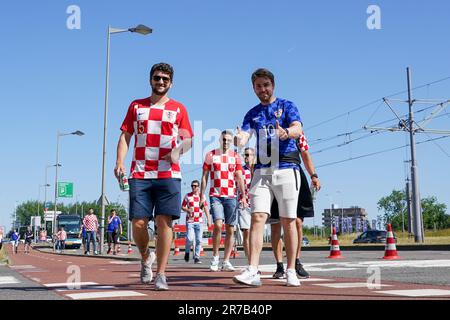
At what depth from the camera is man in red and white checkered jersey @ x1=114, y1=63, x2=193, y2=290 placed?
5.58 metres

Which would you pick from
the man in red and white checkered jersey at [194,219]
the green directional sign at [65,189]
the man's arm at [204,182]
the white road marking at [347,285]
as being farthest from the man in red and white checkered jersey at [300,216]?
the green directional sign at [65,189]

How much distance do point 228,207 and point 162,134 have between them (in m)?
3.99

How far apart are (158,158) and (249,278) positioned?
4.82ft

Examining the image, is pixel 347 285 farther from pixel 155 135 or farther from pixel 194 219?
pixel 194 219

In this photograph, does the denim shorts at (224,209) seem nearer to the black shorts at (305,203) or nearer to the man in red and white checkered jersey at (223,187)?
the man in red and white checkered jersey at (223,187)

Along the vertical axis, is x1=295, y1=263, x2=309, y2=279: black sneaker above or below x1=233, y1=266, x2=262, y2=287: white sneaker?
below

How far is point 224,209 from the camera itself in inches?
373

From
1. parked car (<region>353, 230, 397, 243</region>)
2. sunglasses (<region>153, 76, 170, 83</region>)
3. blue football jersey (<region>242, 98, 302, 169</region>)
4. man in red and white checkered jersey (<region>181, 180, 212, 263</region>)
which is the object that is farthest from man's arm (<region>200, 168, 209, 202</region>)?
parked car (<region>353, 230, 397, 243</region>)

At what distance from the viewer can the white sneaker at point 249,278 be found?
18.0 ft

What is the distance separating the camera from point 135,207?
18.4 ft

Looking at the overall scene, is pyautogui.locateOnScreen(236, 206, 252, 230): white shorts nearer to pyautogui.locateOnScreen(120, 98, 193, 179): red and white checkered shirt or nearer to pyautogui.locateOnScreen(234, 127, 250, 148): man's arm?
pyautogui.locateOnScreen(234, 127, 250, 148): man's arm

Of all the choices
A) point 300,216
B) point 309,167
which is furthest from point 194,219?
point 309,167

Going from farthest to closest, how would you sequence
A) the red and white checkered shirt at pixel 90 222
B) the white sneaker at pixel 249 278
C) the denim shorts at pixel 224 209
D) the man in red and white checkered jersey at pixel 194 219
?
the red and white checkered shirt at pixel 90 222
the man in red and white checkered jersey at pixel 194 219
the denim shorts at pixel 224 209
the white sneaker at pixel 249 278

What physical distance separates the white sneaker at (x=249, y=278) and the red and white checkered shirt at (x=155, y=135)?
1149mm
